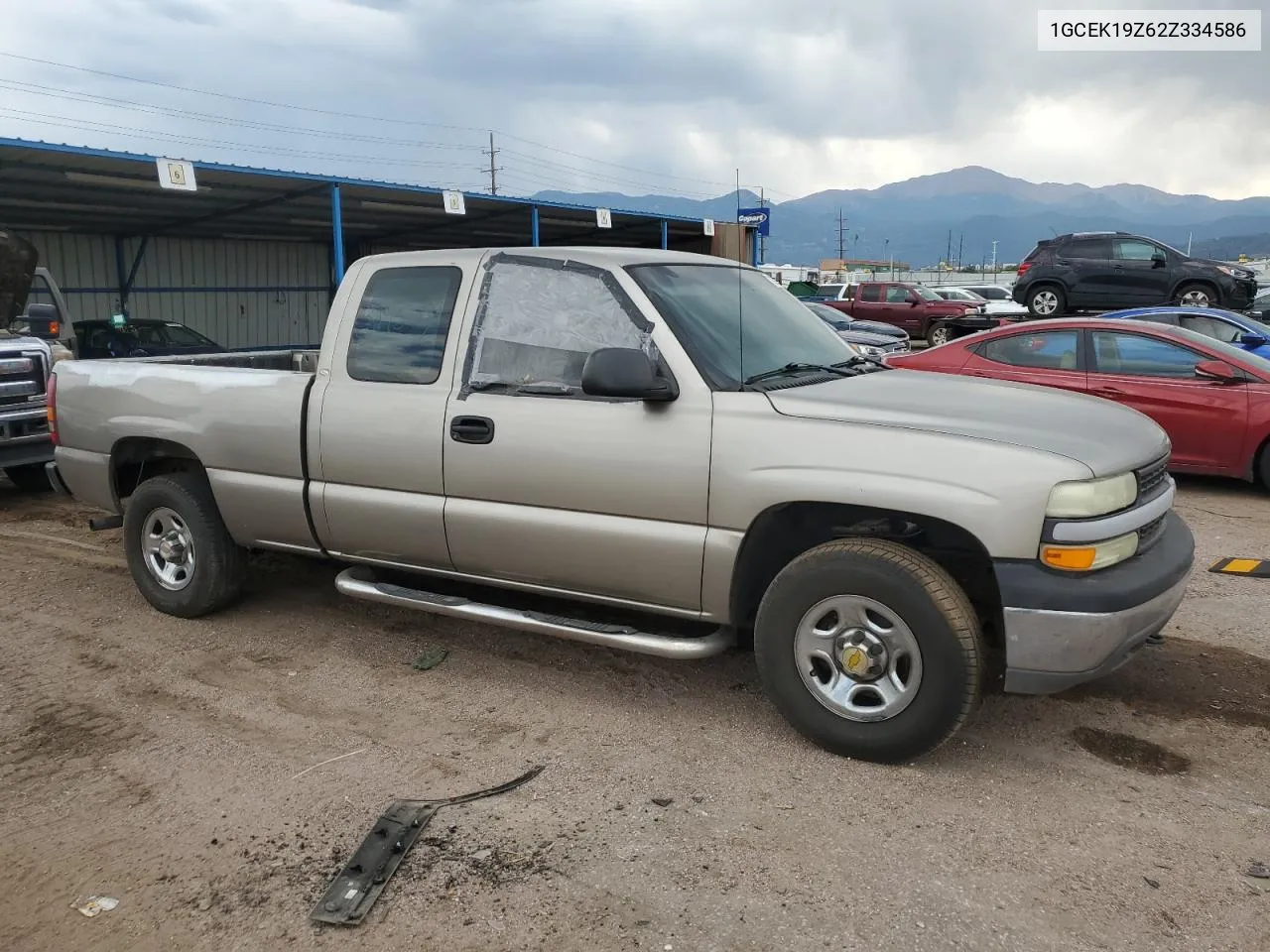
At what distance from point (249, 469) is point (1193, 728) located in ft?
14.4

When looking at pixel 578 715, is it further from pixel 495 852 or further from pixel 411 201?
pixel 411 201

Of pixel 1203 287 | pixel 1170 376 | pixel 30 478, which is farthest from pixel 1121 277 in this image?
pixel 30 478

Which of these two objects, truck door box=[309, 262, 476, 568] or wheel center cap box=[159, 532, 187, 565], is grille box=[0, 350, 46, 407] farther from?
truck door box=[309, 262, 476, 568]

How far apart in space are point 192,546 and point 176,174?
1085cm

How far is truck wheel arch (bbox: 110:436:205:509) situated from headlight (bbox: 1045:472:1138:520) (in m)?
4.13

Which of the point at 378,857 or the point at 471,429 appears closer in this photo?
the point at 378,857

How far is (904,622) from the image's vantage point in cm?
338

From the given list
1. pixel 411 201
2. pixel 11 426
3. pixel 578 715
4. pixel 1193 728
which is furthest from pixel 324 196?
pixel 1193 728

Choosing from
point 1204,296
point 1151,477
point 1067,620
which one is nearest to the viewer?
point 1067,620

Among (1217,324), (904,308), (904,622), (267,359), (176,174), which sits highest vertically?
(176,174)

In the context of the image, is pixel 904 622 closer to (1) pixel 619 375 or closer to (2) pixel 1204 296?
(1) pixel 619 375

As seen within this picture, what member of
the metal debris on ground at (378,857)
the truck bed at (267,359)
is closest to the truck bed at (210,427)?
the truck bed at (267,359)

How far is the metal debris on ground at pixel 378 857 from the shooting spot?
2773 millimetres

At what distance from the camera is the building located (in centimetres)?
1584
